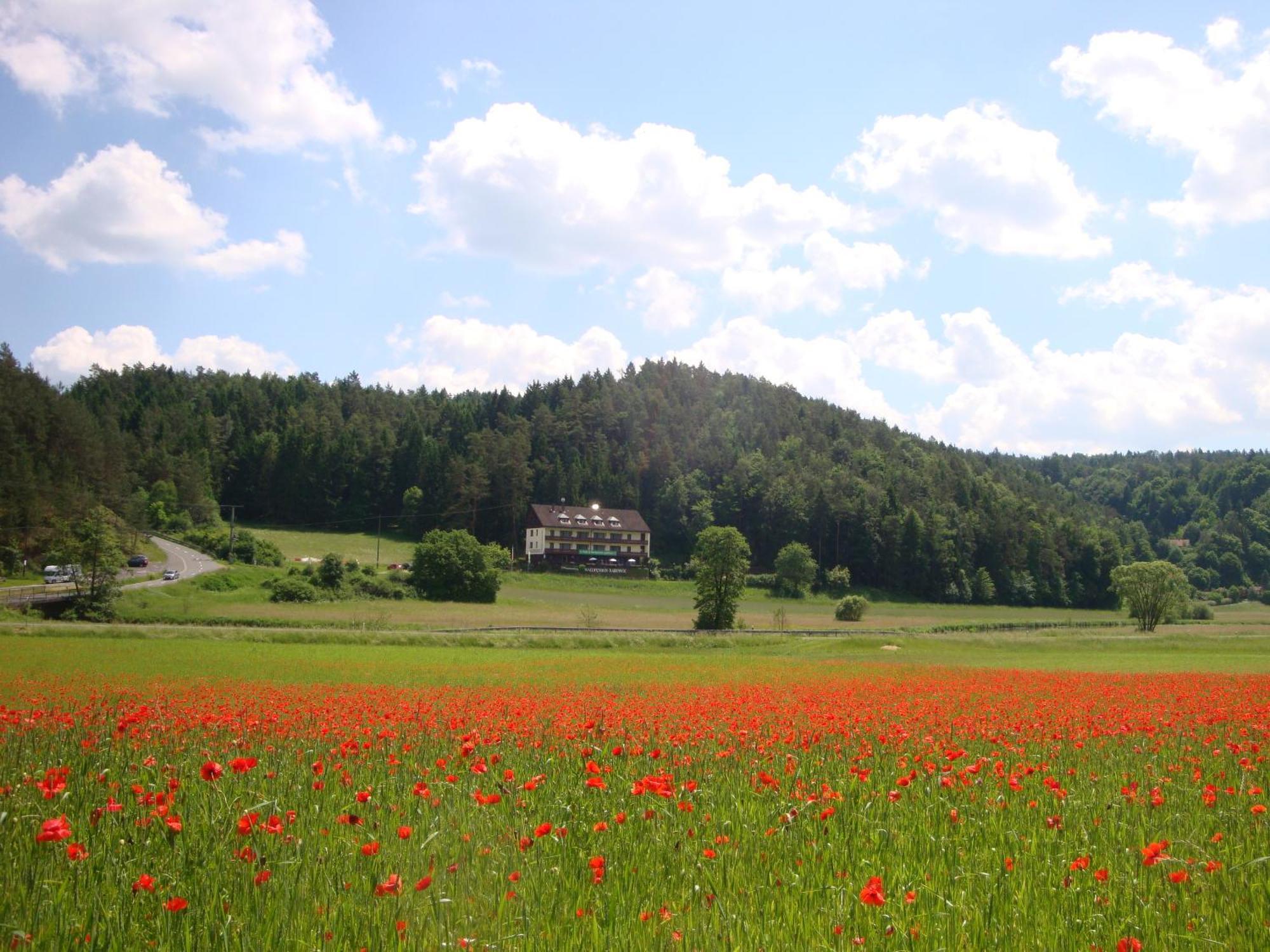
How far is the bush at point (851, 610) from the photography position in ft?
301

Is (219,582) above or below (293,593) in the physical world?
above

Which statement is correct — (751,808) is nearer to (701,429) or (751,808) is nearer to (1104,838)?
(1104,838)

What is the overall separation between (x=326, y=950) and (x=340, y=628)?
5902 centimetres

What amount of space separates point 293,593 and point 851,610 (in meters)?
58.0

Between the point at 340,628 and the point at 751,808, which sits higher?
the point at 751,808

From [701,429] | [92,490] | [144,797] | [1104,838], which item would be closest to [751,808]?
[1104,838]

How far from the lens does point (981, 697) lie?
1808 centimetres

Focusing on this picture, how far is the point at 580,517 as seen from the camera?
452 feet

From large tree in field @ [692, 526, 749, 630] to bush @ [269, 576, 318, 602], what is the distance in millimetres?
37586

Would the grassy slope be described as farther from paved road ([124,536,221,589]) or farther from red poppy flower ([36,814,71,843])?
red poppy flower ([36,814,71,843])

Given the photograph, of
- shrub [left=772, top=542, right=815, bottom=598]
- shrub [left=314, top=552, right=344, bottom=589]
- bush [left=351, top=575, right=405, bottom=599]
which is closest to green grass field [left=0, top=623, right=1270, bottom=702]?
shrub [left=314, top=552, right=344, bottom=589]

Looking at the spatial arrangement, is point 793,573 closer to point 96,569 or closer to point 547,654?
point 547,654

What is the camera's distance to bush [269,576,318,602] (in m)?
81.1

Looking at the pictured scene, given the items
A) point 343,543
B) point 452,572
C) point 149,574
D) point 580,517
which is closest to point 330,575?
point 452,572
